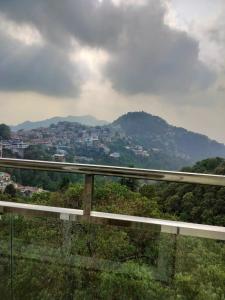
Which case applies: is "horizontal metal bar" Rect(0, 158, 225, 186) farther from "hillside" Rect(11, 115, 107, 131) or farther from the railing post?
"hillside" Rect(11, 115, 107, 131)

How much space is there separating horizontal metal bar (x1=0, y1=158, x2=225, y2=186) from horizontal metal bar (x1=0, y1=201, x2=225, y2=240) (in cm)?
25

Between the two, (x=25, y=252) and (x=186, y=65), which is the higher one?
(x=186, y=65)

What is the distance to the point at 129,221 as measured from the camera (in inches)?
88.0

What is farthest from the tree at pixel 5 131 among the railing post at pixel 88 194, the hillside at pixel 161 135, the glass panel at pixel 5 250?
the railing post at pixel 88 194

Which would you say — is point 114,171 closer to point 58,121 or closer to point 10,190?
point 10,190

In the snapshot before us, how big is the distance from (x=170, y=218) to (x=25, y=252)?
0.90 meters

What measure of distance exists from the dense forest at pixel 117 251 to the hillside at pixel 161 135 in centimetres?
357

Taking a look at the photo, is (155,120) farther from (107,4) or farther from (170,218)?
(170,218)

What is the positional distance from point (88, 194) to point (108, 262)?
1.31 ft

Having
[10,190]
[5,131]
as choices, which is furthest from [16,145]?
[10,190]

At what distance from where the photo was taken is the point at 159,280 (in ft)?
7.27

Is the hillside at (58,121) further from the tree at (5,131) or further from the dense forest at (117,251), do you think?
the dense forest at (117,251)

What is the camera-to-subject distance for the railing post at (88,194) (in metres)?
2.29

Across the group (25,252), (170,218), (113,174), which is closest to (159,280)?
(170,218)
